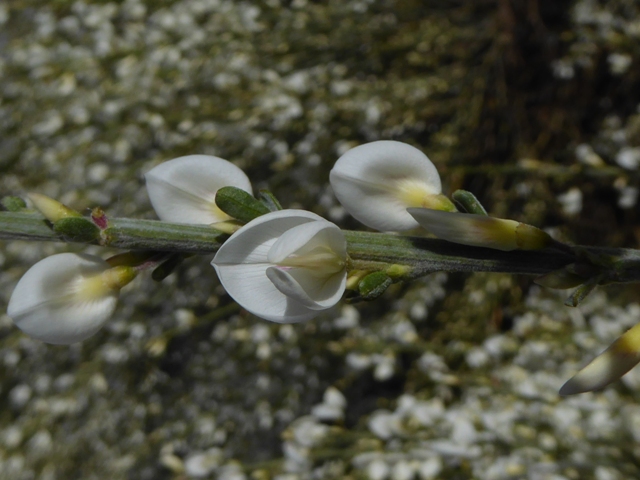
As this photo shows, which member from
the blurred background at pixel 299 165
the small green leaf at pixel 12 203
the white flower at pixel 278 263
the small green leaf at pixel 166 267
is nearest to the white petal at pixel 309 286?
the white flower at pixel 278 263

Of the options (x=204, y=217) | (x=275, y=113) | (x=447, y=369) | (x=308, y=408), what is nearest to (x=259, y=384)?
(x=308, y=408)

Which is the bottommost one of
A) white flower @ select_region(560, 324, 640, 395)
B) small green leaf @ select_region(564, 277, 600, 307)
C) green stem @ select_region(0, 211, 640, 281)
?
white flower @ select_region(560, 324, 640, 395)

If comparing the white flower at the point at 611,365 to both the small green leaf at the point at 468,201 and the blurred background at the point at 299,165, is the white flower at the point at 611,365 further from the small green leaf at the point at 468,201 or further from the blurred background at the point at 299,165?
the blurred background at the point at 299,165

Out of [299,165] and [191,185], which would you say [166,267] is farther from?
[299,165]

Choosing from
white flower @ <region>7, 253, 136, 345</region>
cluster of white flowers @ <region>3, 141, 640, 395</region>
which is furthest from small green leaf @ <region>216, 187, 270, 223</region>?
white flower @ <region>7, 253, 136, 345</region>

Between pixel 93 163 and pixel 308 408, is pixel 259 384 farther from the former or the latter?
pixel 93 163

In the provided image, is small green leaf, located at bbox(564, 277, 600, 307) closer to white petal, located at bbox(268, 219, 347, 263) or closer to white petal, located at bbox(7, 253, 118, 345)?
white petal, located at bbox(268, 219, 347, 263)
